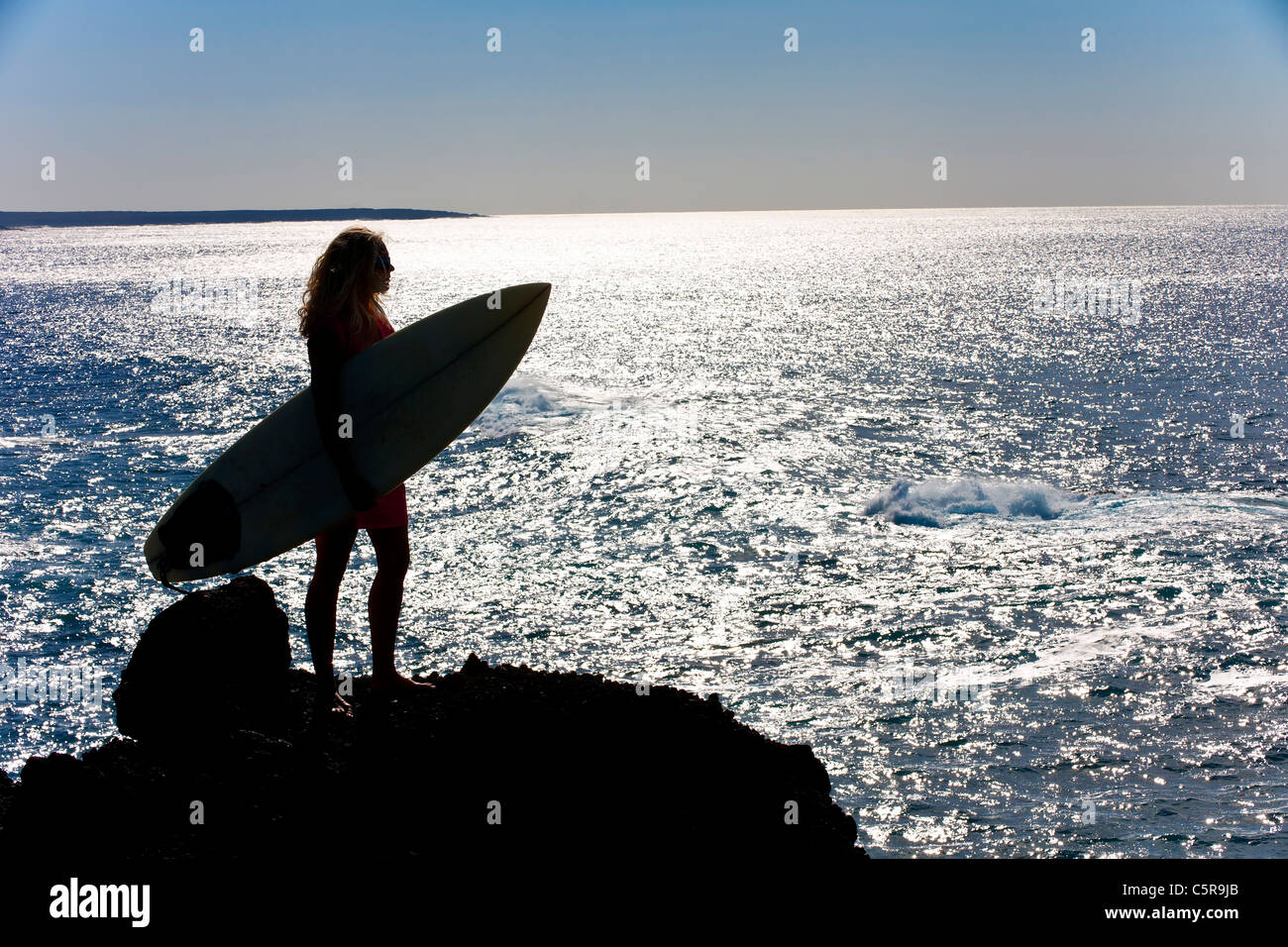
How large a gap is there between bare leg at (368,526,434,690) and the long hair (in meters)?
0.97

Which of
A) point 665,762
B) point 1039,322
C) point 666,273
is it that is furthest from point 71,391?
point 666,273

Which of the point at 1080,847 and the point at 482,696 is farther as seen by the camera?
the point at 1080,847

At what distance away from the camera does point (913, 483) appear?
19859 mm

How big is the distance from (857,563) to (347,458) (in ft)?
41.0

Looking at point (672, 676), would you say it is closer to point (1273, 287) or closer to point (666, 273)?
point (1273, 287)

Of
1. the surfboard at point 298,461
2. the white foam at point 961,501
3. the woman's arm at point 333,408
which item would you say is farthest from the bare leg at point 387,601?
the white foam at point 961,501

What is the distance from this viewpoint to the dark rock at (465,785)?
3.84 m

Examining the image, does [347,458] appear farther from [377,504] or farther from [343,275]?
[343,275]

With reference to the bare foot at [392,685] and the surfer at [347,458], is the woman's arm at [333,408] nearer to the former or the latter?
the surfer at [347,458]

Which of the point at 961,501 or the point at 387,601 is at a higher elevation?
the point at 387,601

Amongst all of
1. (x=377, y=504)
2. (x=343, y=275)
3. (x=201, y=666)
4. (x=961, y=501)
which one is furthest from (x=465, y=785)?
(x=961, y=501)

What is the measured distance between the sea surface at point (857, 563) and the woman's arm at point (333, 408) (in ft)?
2.52

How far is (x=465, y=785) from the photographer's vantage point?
401 centimetres
